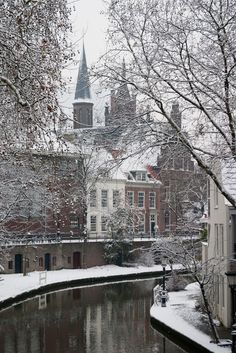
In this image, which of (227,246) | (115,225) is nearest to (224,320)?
(227,246)

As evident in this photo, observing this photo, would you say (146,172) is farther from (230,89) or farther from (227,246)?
(230,89)

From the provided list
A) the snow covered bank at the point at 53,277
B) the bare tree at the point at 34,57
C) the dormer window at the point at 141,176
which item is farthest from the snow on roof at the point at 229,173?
the dormer window at the point at 141,176

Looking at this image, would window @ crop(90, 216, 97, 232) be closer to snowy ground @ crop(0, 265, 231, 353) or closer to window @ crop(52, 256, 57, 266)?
snowy ground @ crop(0, 265, 231, 353)

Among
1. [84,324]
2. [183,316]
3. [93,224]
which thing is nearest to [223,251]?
[183,316]

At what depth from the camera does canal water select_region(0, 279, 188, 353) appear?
842 inches

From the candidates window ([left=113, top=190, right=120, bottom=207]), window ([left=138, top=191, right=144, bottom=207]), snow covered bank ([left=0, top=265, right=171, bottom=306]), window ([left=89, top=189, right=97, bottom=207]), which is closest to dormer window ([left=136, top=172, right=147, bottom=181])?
window ([left=138, top=191, right=144, bottom=207])

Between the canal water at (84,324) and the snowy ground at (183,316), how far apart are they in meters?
0.65

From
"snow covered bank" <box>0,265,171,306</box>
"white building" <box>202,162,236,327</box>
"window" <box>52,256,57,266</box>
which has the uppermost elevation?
"white building" <box>202,162,236,327</box>

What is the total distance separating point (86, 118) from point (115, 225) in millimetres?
28967

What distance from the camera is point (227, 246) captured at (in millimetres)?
22859

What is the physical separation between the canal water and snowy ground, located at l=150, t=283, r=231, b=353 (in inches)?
25.8

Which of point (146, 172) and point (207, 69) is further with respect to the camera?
point (146, 172)

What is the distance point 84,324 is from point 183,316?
4.62 metres

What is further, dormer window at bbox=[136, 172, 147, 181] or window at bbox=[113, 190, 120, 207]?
dormer window at bbox=[136, 172, 147, 181]
